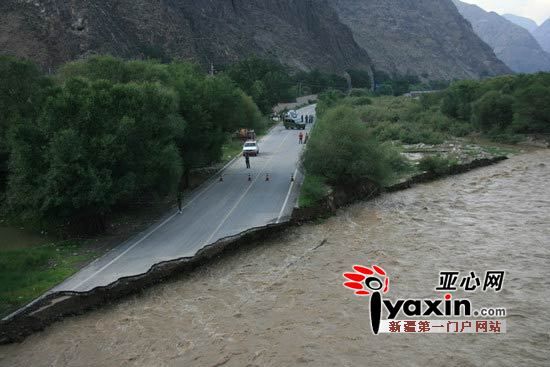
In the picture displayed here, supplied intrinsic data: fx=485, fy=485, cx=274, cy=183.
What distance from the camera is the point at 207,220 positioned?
74.7ft

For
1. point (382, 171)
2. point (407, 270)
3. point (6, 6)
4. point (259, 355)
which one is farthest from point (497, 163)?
point (6, 6)

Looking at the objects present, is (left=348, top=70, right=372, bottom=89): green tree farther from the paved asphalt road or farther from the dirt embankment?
the dirt embankment

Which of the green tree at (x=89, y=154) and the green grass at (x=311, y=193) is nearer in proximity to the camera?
the green tree at (x=89, y=154)

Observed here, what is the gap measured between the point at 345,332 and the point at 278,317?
85.8 inches

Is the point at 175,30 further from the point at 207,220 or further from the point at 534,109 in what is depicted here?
the point at 207,220

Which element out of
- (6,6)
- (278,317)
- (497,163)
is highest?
(6,6)

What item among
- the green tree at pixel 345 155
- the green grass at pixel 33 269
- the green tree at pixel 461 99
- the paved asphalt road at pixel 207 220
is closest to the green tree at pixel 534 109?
the green tree at pixel 461 99

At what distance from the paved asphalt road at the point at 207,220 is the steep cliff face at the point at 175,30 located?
43626mm

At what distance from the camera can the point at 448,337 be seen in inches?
555

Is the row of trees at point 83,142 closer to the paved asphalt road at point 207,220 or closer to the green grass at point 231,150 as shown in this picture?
the paved asphalt road at point 207,220

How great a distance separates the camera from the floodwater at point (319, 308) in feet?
43.7

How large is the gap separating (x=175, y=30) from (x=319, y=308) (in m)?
79.9

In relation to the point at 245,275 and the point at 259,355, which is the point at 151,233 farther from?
the point at 259,355

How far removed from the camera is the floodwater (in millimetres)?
13320
